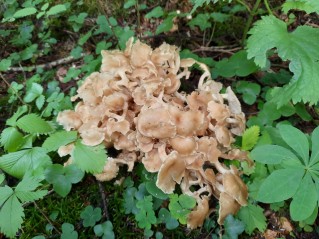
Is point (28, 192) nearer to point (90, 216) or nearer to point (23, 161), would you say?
point (23, 161)

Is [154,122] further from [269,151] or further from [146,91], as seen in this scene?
[269,151]

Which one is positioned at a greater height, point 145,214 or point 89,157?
point 89,157

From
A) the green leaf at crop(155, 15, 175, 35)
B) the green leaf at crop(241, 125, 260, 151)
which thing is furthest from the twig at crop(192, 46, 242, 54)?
the green leaf at crop(241, 125, 260, 151)

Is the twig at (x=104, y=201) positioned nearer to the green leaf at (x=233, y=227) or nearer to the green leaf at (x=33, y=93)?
the green leaf at (x=233, y=227)

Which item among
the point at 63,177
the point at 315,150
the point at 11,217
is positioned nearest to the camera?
the point at 11,217

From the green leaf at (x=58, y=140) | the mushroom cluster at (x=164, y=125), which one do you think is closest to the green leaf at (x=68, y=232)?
the mushroom cluster at (x=164, y=125)

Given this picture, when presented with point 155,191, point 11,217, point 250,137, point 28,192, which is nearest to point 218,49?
point 250,137

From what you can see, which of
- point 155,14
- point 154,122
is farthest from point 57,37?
point 154,122

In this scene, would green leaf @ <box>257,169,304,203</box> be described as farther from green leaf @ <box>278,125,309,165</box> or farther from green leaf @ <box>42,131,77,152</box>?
green leaf @ <box>42,131,77,152</box>
